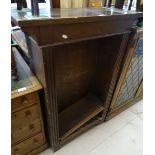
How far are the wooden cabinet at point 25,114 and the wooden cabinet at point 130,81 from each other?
30.8 inches

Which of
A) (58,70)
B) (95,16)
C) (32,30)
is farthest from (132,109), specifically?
(32,30)

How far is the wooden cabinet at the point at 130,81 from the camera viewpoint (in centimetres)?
127

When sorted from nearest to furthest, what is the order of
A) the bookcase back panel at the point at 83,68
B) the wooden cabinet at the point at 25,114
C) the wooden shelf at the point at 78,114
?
1. the wooden cabinet at the point at 25,114
2. the bookcase back panel at the point at 83,68
3. the wooden shelf at the point at 78,114

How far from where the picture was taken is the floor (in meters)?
1.45

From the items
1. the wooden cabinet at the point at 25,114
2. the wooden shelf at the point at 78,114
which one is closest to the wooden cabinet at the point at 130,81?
the wooden shelf at the point at 78,114

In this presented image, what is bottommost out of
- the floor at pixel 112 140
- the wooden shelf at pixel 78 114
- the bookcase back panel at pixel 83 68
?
the floor at pixel 112 140

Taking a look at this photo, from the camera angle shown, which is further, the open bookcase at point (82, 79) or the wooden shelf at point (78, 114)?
the wooden shelf at point (78, 114)

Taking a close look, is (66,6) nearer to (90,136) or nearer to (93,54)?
(93,54)

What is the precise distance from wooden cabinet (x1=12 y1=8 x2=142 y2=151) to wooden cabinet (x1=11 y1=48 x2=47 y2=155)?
3.0 inches

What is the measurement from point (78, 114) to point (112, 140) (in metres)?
0.45

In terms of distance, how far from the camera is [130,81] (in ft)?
5.30

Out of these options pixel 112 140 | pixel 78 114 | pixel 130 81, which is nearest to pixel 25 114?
pixel 78 114

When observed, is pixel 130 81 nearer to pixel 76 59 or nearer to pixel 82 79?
pixel 82 79

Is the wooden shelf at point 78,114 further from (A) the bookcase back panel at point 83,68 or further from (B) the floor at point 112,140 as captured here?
(B) the floor at point 112,140
